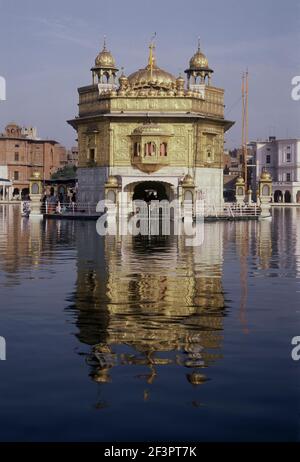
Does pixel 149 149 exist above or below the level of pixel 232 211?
above

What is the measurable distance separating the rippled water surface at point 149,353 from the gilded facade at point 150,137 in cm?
3246

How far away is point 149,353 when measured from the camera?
370 inches

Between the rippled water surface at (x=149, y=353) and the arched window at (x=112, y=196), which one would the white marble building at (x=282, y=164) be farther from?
the rippled water surface at (x=149, y=353)

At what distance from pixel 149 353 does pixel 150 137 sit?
4214 cm

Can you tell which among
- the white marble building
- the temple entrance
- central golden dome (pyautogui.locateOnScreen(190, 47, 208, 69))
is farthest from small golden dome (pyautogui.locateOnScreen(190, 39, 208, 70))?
the white marble building

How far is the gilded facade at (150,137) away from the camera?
51.4 meters

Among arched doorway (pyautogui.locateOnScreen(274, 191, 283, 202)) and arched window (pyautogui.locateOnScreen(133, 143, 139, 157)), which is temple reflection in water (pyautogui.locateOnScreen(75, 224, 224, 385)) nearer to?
arched window (pyautogui.locateOnScreen(133, 143, 139, 157))

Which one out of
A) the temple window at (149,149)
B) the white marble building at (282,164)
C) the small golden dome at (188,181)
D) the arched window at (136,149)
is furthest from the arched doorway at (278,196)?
the small golden dome at (188,181)

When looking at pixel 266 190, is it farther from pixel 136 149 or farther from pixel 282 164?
pixel 282 164

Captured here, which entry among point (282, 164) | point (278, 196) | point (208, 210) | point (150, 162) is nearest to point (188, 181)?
point (150, 162)

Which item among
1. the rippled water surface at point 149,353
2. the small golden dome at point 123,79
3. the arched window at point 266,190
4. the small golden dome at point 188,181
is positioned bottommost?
the rippled water surface at point 149,353

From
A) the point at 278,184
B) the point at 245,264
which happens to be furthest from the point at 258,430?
the point at 278,184
